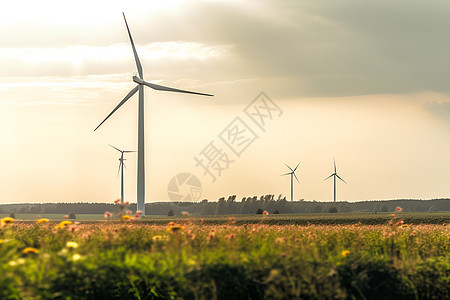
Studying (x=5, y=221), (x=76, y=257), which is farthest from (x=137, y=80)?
(x=76, y=257)

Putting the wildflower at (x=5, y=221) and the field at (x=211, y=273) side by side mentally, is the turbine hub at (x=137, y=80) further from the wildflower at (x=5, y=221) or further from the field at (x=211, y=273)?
the field at (x=211, y=273)

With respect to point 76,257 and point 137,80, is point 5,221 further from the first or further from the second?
point 137,80

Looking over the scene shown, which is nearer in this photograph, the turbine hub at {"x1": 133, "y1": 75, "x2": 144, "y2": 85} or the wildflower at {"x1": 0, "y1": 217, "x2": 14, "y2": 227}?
the wildflower at {"x1": 0, "y1": 217, "x2": 14, "y2": 227}

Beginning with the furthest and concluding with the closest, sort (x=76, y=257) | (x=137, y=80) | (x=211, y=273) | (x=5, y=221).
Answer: (x=137, y=80), (x=5, y=221), (x=211, y=273), (x=76, y=257)

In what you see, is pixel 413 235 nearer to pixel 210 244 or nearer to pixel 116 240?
pixel 210 244

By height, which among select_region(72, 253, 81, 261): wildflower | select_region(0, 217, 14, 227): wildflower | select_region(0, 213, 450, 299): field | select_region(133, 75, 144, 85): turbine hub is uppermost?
select_region(133, 75, 144, 85): turbine hub

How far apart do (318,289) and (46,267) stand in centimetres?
439

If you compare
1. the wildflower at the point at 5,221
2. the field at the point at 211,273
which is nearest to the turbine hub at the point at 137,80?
the wildflower at the point at 5,221

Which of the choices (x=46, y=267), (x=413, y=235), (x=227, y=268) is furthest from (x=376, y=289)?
(x=413, y=235)

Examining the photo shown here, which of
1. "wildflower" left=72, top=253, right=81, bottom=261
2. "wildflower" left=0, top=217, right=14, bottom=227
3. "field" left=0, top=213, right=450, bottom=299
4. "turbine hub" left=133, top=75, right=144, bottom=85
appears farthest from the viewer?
"turbine hub" left=133, top=75, right=144, bottom=85

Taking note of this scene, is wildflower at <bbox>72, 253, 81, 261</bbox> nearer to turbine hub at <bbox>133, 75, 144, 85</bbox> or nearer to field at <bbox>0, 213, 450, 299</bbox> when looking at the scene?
field at <bbox>0, 213, 450, 299</bbox>

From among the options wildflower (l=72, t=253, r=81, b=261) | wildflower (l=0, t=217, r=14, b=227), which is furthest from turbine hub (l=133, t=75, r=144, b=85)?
wildflower (l=72, t=253, r=81, b=261)

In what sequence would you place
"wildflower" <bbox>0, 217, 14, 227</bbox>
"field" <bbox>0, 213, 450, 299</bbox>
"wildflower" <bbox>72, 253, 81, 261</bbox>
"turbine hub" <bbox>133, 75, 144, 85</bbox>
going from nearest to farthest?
"field" <bbox>0, 213, 450, 299</bbox> < "wildflower" <bbox>72, 253, 81, 261</bbox> < "wildflower" <bbox>0, 217, 14, 227</bbox> < "turbine hub" <bbox>133, 75, 144, 85</bbox>

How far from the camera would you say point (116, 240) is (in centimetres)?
1252
